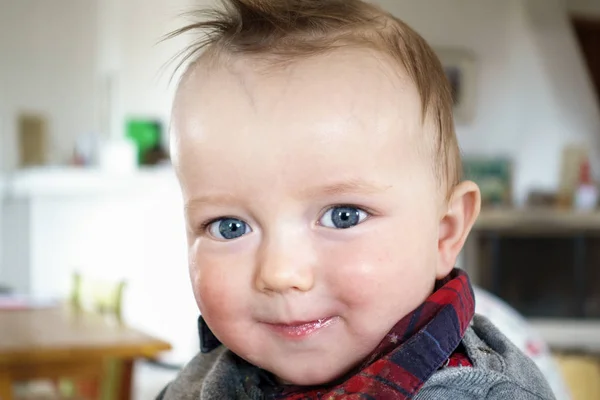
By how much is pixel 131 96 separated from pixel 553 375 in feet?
11.6

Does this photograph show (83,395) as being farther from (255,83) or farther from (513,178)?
(513,178)

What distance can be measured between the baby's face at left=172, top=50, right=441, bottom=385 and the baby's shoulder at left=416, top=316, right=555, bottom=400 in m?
0.06

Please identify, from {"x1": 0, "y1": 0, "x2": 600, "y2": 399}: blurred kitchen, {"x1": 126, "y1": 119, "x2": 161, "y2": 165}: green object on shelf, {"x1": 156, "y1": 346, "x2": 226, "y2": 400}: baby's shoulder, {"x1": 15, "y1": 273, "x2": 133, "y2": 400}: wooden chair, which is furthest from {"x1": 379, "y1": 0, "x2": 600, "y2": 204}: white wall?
{"x1": 156, "y1": 346, "x2": 226, "y2": 400}: baby's shoulder

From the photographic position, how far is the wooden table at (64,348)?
90.3 inches

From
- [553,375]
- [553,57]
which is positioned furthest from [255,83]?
[553,57]

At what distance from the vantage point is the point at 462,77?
479 cm

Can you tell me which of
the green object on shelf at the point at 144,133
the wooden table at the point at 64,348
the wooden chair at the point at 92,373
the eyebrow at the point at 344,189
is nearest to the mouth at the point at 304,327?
the eyebrow at the point at 344,189

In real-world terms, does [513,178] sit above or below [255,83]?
below

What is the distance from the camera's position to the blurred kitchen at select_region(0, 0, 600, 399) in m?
4.50

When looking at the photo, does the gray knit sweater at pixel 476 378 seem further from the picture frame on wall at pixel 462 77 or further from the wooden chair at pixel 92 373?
the picture frame on wall at pixel 462 77

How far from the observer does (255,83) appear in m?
0.67

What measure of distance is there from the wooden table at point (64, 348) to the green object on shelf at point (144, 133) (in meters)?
1.99

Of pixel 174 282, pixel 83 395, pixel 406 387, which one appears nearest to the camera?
pixel 406 387

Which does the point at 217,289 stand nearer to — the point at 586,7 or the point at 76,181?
the point at 76,181
